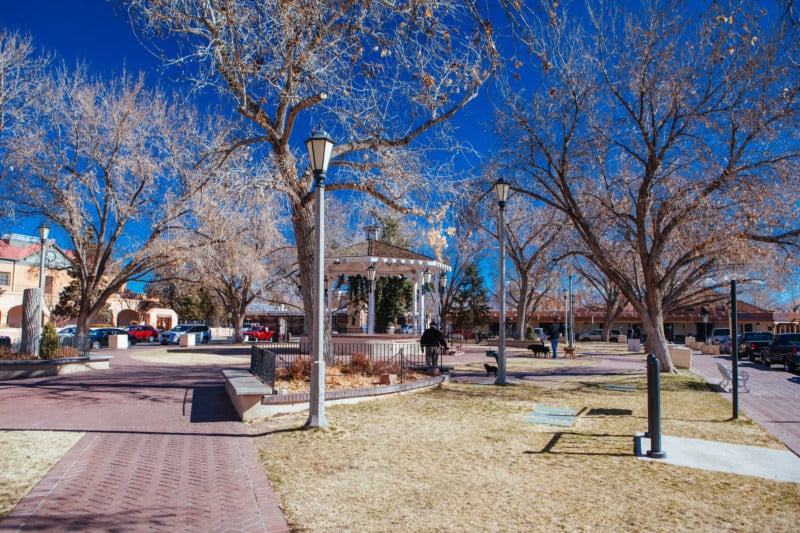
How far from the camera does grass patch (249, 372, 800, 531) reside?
15.1ft

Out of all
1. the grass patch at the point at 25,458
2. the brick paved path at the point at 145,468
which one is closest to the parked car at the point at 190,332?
the brick paved path at the point at 145,468

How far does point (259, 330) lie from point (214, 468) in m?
45.3

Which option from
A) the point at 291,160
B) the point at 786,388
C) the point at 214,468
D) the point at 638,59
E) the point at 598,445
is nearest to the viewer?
the point at 214,468

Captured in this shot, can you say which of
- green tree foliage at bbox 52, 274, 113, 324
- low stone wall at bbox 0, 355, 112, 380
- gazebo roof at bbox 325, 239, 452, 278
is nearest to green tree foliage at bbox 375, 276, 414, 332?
gazebo roof at bbox 325, 239, 452, 278

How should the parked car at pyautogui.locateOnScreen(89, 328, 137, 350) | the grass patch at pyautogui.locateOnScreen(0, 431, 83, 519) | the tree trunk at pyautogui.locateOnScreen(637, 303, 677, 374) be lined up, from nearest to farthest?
the grass patch at pyautogui.locateOnScreen(0, 431, 83, 519) < the tree trunk at pyautogui.locateOnScreen(637, 303, 677, 374) < the parked car at pyautogui.locateOnScreen(89, 328, 137, 350)

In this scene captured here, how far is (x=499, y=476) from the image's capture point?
19.1 feet

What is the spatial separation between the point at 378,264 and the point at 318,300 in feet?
56.7

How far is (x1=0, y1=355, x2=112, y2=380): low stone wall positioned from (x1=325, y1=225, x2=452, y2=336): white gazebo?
32.2ft

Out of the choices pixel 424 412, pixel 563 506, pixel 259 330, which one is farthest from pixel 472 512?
pixel 259 330

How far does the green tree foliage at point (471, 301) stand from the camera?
5388 centimetres

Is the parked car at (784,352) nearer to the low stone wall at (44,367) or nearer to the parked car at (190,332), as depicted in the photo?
the low stone wall at (44,367)

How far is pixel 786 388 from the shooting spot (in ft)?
50.2

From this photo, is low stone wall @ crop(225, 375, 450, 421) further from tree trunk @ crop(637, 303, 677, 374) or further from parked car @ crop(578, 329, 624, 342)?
parked car @ crop(578, 329, 624, 342)

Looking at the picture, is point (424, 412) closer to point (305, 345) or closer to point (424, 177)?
point (424, 177)
